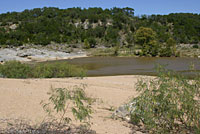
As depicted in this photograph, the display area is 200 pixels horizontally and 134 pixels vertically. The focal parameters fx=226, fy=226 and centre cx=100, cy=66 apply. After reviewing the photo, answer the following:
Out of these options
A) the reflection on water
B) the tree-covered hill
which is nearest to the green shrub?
the reflection on water

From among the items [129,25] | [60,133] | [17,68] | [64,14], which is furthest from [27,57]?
[64,14]

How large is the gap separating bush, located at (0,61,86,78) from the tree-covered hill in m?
49.3

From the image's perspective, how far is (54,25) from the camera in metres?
86.7

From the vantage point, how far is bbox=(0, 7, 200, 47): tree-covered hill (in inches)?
2808

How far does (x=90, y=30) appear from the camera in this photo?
3342 inches

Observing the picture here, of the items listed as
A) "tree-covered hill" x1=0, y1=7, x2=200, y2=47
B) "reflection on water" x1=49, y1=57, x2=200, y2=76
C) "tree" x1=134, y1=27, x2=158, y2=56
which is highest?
"tree-covered hill" x1=0, y1=7, x2=200, y2=47

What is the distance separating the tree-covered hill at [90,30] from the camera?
234ft

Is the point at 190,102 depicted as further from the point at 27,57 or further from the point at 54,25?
the point at 54,25

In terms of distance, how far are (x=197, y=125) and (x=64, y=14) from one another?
107087 millimetres

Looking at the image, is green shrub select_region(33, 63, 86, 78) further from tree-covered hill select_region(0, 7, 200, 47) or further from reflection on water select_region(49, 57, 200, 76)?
tree-covered hill select_region(0, 7, 200, 47)

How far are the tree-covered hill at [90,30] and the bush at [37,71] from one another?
49.3 metres

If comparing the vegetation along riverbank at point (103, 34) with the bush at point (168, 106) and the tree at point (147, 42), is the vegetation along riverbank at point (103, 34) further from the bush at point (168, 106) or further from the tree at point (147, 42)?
the bush at point (168, 106)

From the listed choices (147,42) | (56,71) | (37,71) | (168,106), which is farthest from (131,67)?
(168,106)

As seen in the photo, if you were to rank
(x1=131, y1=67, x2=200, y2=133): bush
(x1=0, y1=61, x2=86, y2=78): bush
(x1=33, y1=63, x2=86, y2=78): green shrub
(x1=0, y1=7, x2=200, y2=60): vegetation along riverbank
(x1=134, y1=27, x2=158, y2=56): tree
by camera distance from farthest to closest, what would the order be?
(x1=0, y1=7, x2=200, y2=60): vegetation along riverbank → (x1=134, y1=27, x2=158, y2=56): tree → (x1=33, y1=63, x2=86, y2=78): green shrub → (x1=0, y1=61, x2=86, y2=78): bush → (x1=131, y1=67, x2=200, y2=133): bush
